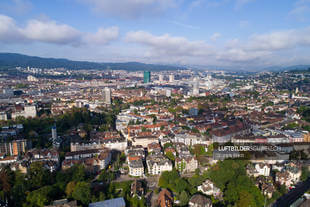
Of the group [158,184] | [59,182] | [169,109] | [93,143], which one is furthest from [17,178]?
[169,109]

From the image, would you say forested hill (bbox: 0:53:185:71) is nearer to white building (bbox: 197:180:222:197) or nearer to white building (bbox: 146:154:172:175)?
white building (bbox: 146:154:172:175)

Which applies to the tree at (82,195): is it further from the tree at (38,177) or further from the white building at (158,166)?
the white building at (158,166)

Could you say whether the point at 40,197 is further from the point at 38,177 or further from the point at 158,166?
the point at 158,166

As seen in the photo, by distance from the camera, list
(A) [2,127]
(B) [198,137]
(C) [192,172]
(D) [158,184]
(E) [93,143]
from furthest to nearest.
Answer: (A) [2,127] → (B) [198,137] → (E) [93,143] → (C) [192,172] → (D) [158,184]

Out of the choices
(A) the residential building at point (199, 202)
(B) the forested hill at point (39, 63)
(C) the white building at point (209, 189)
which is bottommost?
(C) the white building at point (209, 189)

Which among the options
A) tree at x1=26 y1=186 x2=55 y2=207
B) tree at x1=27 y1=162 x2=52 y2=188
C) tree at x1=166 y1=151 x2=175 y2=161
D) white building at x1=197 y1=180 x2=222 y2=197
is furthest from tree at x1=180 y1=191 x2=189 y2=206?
tree at x1=27 y1=162 x2=52 y2=188

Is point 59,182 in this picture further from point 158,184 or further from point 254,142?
point 254,142

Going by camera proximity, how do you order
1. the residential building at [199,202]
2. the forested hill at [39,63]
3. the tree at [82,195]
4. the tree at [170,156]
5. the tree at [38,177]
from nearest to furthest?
the residential building at [199,202]
the tree at [82,195]
the tree at [38,177]
the tree at [170,156]
the forested hill at [39,63]

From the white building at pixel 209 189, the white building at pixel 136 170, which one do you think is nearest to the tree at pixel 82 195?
the white building at pixel 136 170

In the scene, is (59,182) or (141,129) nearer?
(59,182)

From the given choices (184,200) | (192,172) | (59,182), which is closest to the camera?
(184,200)

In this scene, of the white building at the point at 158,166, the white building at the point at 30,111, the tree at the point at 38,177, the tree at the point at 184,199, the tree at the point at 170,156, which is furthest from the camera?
the white building at the point at 30,111
